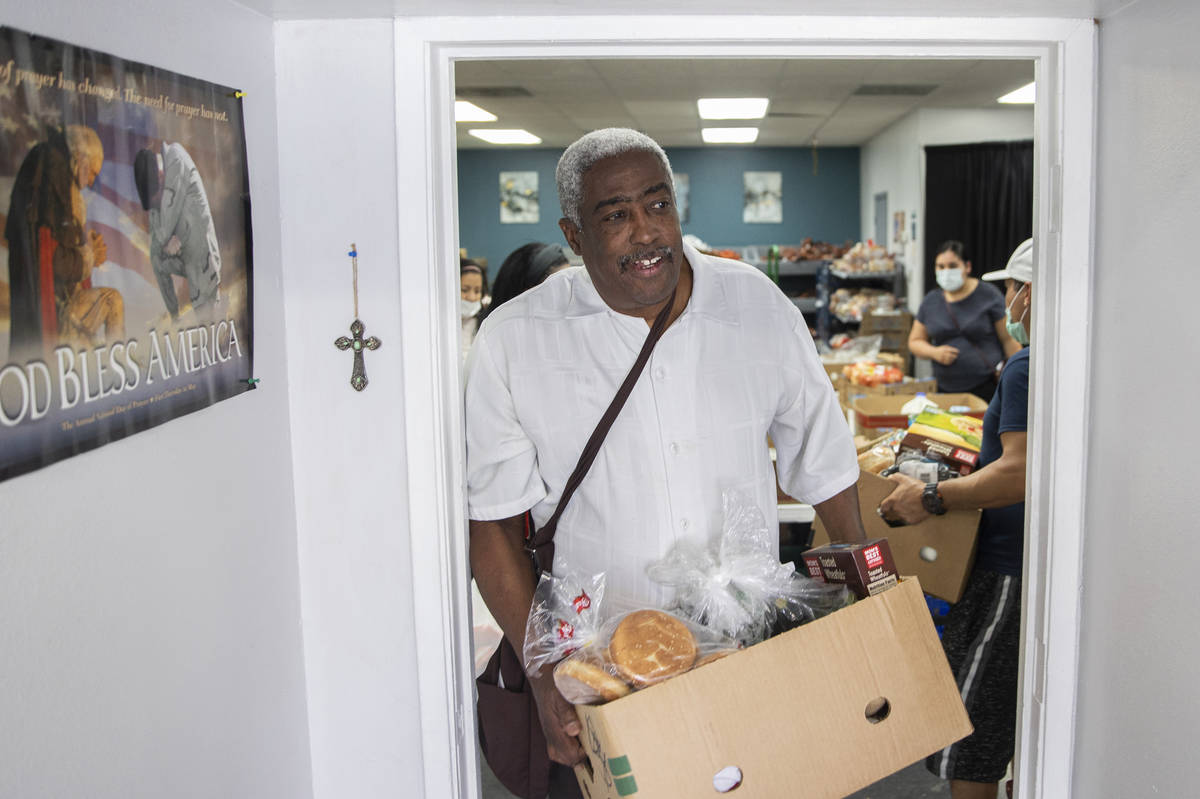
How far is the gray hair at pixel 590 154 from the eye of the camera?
1.83m

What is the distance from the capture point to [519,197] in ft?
40.8

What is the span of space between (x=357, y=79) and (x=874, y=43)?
913mm

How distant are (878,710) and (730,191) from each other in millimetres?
11471

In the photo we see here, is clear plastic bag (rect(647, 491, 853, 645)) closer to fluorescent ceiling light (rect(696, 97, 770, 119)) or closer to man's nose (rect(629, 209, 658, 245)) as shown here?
man's nose (rect(629, 209, 658, 245))

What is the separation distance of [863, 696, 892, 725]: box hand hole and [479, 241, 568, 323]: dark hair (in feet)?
7.04

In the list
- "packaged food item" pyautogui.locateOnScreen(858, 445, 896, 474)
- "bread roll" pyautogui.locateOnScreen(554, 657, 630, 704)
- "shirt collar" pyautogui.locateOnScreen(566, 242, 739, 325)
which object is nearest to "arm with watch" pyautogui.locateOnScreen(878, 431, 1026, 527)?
"packaged food item" pyautogui.locateOnScreen(858, 445, 896, 474)

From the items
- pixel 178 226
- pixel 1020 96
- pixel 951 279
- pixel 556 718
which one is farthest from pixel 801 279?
pixel 178 226

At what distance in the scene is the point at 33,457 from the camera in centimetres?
96

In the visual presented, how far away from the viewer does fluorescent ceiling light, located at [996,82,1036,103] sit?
25.6 feet

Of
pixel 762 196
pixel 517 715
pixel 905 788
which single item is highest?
pixel 762 196

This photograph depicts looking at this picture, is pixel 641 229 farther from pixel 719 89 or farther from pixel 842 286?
pixel 842 286

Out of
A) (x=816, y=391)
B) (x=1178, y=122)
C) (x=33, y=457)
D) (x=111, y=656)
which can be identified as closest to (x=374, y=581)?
(x=111, y=656)

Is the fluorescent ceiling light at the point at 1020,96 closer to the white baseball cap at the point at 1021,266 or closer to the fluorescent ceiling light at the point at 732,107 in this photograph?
the fluorescent ceiling light at the point at 732,107

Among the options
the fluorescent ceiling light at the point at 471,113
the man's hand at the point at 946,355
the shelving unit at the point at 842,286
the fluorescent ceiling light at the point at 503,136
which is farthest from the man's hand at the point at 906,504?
the fluorescent ceiling light at the point at 503,136
